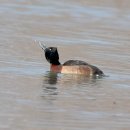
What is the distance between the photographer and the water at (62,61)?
1170 cm

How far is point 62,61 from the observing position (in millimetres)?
17406

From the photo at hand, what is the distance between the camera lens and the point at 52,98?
42.9ft

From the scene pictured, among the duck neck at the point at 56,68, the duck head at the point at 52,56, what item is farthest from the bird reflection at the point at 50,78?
the duck head at the point at 52,56

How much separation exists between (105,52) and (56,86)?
3976mm

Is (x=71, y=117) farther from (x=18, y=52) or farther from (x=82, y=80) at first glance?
(x=18, y=52)

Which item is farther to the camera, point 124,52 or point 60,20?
point 60,20

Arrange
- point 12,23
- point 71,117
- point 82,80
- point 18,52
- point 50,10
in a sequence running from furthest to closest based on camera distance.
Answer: point 50,10 → point 12,23 → point 18,52 → point 82,80 → point 71,117

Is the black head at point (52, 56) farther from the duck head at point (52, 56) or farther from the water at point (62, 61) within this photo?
the water at point (62, 61)

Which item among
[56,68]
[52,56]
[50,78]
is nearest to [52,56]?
[52,56]

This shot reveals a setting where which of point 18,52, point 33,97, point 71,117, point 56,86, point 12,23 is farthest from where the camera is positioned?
point 12,23

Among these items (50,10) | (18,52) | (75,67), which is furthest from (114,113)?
(50,10)

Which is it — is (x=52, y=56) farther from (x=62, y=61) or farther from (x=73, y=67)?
(x=62, y=61)

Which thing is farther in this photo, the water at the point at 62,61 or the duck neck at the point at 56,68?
the duck neck at the point at 56,68

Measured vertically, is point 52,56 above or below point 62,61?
above
